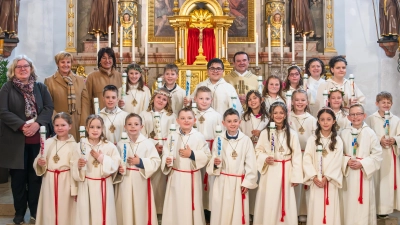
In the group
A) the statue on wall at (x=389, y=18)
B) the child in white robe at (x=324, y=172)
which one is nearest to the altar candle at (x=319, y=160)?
the child in white robe at (x=324, y=172)

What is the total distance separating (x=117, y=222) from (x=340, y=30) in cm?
614

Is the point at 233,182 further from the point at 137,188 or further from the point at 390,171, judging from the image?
the point at 390,171

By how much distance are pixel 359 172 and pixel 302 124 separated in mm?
753

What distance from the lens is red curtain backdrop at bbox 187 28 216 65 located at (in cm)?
877

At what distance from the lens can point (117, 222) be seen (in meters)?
5.32

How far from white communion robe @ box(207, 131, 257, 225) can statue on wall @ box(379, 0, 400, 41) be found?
15.7 feet

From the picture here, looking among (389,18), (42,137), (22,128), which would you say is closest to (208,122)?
(42,137)

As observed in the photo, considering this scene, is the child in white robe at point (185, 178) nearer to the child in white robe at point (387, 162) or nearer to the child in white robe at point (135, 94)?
the child in white robe at point (135, 94)

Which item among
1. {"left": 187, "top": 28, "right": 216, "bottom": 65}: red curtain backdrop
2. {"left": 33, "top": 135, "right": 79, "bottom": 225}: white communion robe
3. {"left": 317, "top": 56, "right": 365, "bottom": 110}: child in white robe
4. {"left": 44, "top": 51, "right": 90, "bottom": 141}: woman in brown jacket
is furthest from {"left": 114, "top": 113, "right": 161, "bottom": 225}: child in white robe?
{"left": 187, "top": 28, "right": 216, "bottom": 65}: red curtain backdrop

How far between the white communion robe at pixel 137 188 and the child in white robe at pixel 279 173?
39.3 inches

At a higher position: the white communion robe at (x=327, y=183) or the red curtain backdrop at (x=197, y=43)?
the red curtain backdrop at (x=197, y=43)

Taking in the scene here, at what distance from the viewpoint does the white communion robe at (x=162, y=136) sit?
5.64 meters

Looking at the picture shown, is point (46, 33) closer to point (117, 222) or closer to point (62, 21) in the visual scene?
point (62, 21)

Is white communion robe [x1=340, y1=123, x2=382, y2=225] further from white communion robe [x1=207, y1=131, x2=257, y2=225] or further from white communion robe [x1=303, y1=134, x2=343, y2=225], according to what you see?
white communion robe [x1=207, y1=131, x2=257, y2=225]
